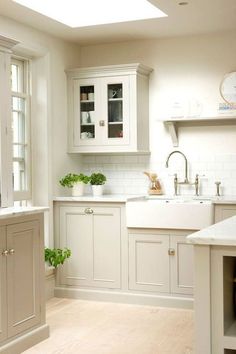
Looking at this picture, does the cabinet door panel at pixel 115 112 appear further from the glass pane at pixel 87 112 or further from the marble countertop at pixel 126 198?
the marble countertop at pixel 126 198

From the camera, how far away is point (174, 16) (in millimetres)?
5227

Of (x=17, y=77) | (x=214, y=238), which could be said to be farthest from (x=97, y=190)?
(x=214, y=238)

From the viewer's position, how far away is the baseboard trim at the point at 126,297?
531cm

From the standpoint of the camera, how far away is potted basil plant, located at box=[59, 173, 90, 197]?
5859mm

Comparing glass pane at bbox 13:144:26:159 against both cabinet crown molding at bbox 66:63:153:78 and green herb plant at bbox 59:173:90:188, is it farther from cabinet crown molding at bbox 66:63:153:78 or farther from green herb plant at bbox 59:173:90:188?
cabinet crown molding at bbox 66:63:153:78

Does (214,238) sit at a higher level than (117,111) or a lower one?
lower

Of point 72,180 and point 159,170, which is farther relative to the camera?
point 159,170

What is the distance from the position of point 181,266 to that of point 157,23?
2260mm

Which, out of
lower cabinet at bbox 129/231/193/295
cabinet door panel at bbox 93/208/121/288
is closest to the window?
cabinet door panel at bbox 93/208/121/288

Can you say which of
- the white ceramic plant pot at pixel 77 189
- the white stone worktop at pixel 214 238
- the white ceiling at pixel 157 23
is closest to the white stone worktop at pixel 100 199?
the white ceramic plant pot at pixel 77 189

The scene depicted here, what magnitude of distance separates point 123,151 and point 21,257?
219cm

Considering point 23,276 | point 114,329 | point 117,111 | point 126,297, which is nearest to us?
point 23,276

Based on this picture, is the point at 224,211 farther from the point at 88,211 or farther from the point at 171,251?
the point at 88,211

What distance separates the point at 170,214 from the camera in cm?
530
